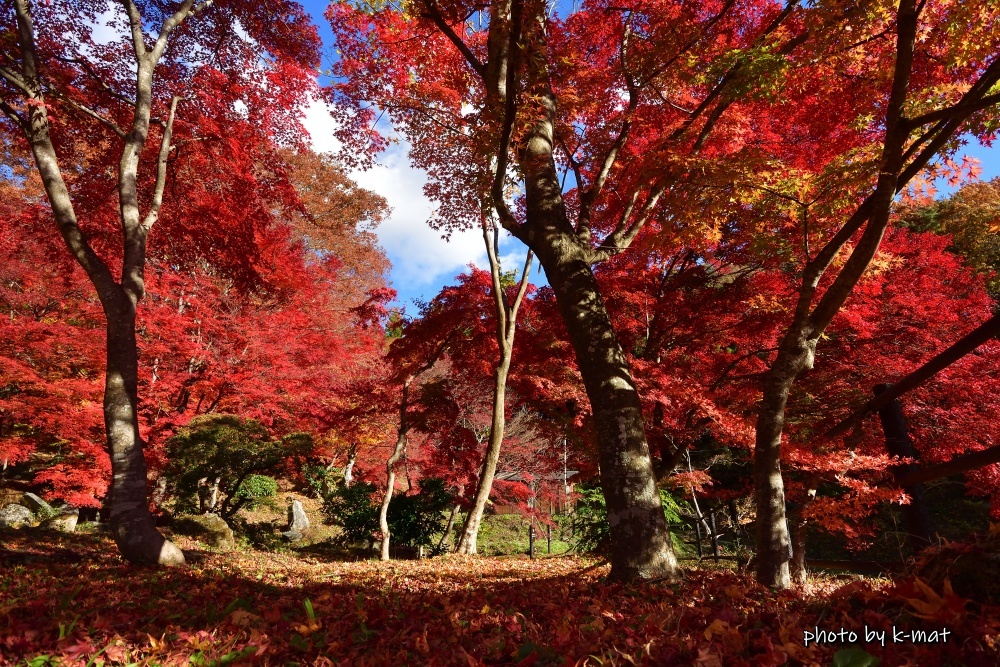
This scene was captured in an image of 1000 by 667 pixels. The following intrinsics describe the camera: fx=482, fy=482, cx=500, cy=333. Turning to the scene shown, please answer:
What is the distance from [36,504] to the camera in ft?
33.4

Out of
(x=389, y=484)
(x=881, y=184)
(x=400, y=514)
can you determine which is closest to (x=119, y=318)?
(x=389, y=484)

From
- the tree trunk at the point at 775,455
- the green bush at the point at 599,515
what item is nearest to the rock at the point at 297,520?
the green bush at the point at 599,515

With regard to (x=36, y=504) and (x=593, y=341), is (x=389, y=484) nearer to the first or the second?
(x=593, y=341)

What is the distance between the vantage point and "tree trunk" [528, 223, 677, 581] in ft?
11.3

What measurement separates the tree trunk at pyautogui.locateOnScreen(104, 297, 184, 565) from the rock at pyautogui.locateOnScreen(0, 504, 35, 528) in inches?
281

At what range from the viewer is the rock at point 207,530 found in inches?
404

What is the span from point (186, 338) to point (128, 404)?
196 inches

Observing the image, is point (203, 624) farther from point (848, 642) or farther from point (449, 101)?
point (449, 101)

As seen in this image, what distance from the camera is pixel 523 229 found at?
175 inches

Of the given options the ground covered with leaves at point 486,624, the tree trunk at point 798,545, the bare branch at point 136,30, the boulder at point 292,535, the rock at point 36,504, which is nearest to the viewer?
the ground covered with leaves at point 486,624

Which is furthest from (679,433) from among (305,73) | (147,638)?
(305,73)

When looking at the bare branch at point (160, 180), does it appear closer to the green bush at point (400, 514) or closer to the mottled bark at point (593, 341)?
the mottled bark at point (593, 341)

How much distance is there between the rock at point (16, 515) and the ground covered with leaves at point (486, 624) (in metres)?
7.95

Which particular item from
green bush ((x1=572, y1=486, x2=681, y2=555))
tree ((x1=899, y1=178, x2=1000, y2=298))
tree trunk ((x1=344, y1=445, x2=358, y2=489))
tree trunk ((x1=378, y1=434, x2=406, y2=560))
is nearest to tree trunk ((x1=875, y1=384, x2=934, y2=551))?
green bush ((x1=572, y1=486, x2=681, y2=555))
